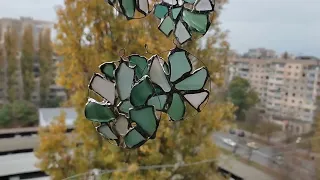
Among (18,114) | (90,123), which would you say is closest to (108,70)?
(90,123)

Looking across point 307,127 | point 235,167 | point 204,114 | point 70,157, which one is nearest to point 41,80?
point 70,157

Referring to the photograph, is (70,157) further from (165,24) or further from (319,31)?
(319,31)

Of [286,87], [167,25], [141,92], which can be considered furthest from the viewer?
[286,87]

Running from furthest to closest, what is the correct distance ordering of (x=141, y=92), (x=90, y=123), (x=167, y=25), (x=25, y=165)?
(x=25, y=165), (x=90, y=123), (x=167, y=25), (x=141, y=92)

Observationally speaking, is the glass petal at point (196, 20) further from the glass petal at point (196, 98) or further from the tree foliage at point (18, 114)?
the tree foliage at point (18, 114)

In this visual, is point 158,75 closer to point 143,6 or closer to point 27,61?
point 143,6

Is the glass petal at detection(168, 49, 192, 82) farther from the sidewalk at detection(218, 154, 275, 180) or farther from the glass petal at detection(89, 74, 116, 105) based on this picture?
the sidewalk at detection(218, 154, 275, 180)
